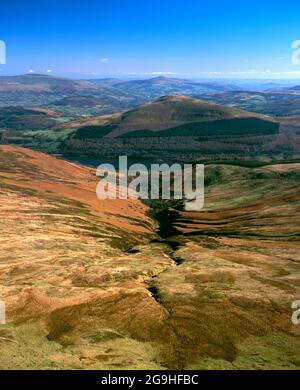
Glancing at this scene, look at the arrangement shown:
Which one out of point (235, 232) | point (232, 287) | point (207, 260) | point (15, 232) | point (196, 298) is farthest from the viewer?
point (235, 232)

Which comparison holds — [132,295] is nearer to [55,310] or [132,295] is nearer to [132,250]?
[55,310]

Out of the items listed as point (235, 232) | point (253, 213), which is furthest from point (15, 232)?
point (253, 213)

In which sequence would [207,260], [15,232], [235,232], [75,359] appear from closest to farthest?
[75,359], [207,260], [15,232], [235,232]

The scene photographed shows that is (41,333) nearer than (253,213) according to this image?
Yes

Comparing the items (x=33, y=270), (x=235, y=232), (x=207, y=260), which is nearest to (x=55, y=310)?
(x=33, y=270)
